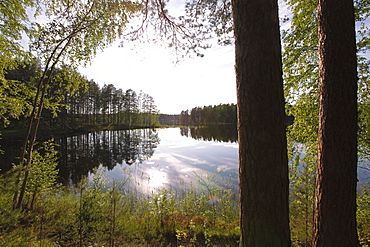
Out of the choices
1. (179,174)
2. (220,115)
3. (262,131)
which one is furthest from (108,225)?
(220,115)

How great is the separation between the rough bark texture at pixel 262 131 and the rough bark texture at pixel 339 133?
91cm

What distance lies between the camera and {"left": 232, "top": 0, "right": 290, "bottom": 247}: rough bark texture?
1216 millimetres

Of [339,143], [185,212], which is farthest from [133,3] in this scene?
[185,212]

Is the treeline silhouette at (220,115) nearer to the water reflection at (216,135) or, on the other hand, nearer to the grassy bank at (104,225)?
the water reflection at (216,135)

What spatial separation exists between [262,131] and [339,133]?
1.15 m

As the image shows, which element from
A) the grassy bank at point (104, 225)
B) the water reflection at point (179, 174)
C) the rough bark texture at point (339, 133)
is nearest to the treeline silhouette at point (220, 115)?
the water reflection at point (179, 174)

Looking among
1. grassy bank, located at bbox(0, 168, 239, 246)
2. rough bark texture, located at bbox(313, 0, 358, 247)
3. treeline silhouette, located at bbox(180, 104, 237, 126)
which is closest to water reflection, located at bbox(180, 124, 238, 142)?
grassy bank, located at bbox(0, 168, 239, 246)

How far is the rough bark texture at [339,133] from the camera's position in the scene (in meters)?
1.72

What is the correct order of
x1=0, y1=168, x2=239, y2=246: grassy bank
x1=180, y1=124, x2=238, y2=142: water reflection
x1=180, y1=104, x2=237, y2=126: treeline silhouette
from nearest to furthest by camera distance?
x1=0, y1=168, x2=239, y2=246: grassy bank → x1=180, y1=124, x2=238, y2=142: water reflection → x1=180, y1=104, x2=237, y2=126: treeline silhouette

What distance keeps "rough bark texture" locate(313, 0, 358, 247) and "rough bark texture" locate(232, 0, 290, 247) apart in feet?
2.98

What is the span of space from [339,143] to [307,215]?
2353 mm

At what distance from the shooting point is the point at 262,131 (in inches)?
48.3

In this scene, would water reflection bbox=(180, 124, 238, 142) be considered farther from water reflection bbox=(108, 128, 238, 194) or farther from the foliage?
the foliage

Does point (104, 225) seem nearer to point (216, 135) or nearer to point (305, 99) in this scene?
point (305, 99)
